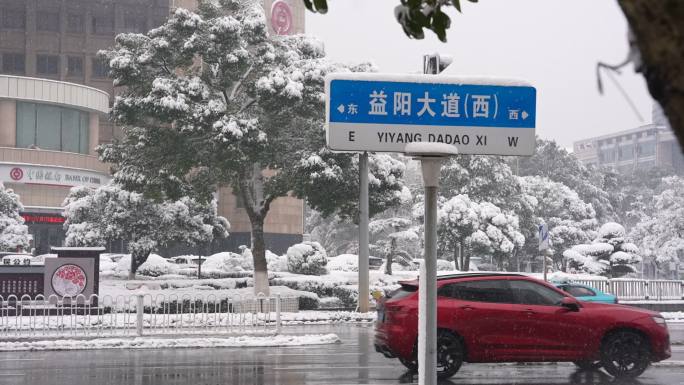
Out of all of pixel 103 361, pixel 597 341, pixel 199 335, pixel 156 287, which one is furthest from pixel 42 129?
pixel 597 341

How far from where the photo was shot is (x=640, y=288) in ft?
116

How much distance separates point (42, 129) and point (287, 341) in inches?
1762

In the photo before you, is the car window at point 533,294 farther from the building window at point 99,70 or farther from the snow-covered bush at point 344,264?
the building window at point 99,70

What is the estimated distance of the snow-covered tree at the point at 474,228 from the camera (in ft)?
143

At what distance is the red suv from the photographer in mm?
13664

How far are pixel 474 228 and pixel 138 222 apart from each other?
1660cm

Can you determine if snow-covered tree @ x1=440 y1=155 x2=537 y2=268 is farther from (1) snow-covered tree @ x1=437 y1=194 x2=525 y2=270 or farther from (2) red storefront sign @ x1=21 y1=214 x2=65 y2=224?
(2) red storefront sign @ x1=21 y1=214 x2=65 y2=224

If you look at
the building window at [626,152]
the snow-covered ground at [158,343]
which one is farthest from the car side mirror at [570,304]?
the building window at [626,152]

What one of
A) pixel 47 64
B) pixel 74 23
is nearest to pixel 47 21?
pixel 74 23

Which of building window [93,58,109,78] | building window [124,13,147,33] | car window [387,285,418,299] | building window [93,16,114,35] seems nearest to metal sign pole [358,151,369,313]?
car window [387,285,418,299]

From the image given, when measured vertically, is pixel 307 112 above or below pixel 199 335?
above

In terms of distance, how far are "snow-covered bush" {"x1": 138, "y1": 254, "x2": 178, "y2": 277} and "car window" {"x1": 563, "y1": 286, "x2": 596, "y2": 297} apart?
856 inches

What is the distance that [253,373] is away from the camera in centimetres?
1432

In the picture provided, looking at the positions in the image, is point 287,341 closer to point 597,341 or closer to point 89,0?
point 597,341
